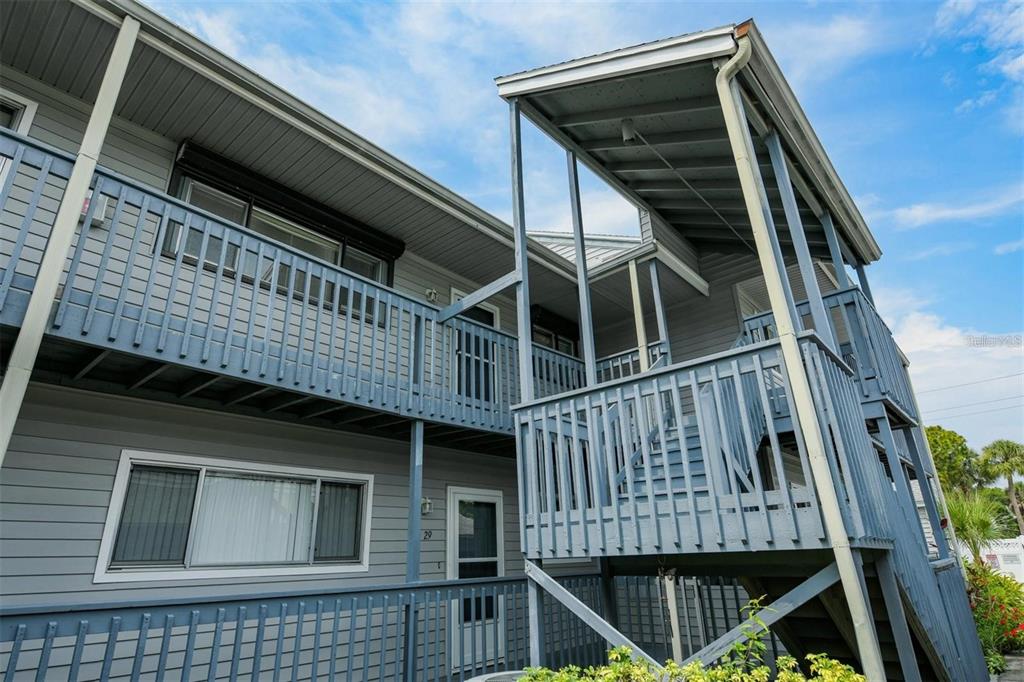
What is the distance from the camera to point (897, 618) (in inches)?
147

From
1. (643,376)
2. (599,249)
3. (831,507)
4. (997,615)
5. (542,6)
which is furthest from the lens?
(599,249)

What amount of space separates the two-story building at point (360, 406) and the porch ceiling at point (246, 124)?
33mm

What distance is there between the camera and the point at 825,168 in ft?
20.5

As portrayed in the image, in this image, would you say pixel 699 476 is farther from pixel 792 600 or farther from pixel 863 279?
pixel 863 279

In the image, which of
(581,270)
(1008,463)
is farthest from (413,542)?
(1008,463)

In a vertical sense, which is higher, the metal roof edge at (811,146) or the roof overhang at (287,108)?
the roof overhang at (287,108)

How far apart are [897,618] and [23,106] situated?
8.63 m

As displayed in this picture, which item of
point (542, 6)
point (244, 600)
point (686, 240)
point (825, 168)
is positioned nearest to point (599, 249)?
point (686, 240)

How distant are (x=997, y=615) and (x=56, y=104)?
1559cm

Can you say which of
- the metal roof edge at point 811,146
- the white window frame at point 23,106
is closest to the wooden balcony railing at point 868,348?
the metal roof edge at point 811,146

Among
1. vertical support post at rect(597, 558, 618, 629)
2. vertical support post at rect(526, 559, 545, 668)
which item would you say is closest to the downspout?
vertical support post at rect(526, 559, 545, 668)

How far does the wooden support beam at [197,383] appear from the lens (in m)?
4.69

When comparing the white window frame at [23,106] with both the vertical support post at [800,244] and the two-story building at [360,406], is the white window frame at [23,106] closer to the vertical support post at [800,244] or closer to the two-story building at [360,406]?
the two-story building at [360,406]

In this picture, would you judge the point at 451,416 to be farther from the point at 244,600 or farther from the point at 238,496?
the point at 244,600
